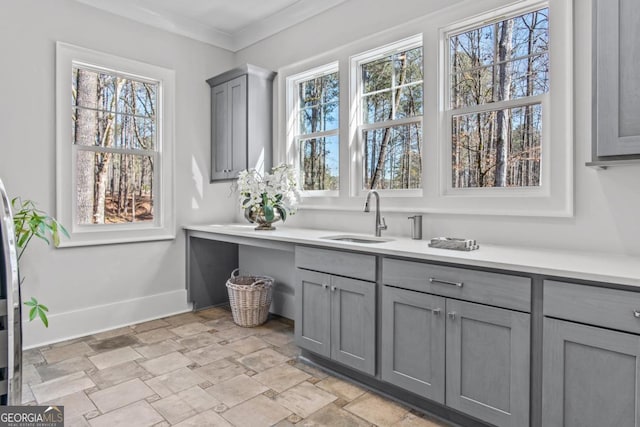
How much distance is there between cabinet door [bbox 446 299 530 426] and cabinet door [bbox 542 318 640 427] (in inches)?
4.0

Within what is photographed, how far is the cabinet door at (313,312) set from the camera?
2564 millimetres

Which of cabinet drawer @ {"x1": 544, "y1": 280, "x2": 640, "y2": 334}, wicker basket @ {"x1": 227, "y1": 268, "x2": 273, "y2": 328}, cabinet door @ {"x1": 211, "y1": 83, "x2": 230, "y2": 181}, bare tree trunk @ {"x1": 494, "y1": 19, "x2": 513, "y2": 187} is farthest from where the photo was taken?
cabinet door @ {"x1": 211, "y1": 83, "x2": 230, "y2": 181}

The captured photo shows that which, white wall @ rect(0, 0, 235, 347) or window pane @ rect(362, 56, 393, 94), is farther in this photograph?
window pane @ rect(362, 56, 393, 94)

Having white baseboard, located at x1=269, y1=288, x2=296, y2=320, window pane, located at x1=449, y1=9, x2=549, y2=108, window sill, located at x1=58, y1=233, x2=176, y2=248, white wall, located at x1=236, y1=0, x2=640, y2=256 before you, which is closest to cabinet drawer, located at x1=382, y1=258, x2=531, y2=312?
white wall, located at x1=236, y1=0, x2=640, y2=256

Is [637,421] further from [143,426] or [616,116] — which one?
[143,426]

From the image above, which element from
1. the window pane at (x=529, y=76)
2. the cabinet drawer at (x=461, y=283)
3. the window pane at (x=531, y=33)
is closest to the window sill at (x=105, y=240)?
the cabinet drawer at (x=461, y=283)

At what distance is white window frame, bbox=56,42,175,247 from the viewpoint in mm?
3172

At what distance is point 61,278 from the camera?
3.21 meters

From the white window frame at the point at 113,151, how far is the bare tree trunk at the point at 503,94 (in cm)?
295

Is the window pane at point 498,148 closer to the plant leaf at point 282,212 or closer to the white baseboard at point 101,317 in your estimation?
the plant leaf at point 282,212

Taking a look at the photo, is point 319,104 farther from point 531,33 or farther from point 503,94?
point 531,33

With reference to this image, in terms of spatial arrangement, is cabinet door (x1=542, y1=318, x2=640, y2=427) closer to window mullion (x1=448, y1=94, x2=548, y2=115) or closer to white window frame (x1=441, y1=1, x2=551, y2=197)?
white window frame (x1=441, y1=1, x2=551, y2=197)

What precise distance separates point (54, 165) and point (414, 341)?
3.07 m

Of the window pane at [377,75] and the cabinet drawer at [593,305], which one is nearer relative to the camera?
the cabinet drawer at [593,305]
